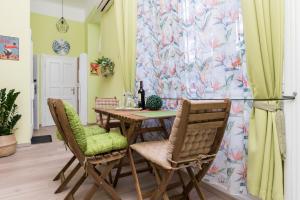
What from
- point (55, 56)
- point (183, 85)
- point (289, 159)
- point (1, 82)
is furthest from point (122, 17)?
point (55, 56)

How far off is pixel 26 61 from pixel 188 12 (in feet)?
9.77

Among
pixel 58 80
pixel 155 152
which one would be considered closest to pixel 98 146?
pixel 155 152

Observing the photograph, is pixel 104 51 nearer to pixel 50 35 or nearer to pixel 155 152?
pixel 50 35

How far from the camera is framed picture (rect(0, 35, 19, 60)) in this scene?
324 cm

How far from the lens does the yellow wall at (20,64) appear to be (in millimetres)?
3266

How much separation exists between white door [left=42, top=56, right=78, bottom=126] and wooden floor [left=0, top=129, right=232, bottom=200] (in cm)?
250

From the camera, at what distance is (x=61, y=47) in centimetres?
552

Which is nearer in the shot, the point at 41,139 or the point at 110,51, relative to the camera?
the point at 41,139

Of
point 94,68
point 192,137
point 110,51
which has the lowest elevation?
point 192,137

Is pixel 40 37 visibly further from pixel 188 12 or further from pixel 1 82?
pixel 188 12

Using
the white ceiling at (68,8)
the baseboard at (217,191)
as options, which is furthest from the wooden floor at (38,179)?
the white ceiling at (68,8)

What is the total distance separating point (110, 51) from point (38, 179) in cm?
313

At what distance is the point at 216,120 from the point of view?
1.29 m

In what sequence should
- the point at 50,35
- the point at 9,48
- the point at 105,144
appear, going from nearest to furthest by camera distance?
the point at 105,144 < the point at 9,48 < the point at 50,35
